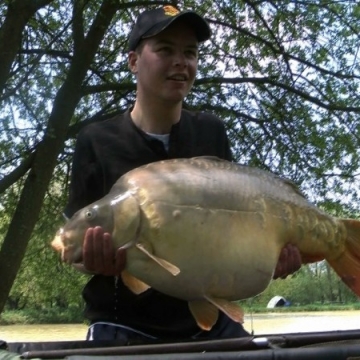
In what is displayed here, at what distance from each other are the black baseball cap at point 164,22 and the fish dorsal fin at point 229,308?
1.91 feet

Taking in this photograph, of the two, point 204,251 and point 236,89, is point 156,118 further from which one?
point 236,89

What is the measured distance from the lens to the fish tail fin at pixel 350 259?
1.61m

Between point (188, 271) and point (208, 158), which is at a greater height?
point (208, 158)

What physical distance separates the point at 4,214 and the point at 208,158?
5051 mm

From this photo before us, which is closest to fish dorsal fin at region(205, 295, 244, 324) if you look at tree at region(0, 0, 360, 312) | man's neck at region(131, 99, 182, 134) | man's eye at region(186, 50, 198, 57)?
man's neck at region(131, 99, 182, 134)

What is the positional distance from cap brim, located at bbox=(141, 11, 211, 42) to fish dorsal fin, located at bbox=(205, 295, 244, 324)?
1.91 ft

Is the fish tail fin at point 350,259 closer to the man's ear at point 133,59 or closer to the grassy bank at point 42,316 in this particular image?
the man's ear at point 133,59

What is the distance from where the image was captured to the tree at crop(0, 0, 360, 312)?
5.91m

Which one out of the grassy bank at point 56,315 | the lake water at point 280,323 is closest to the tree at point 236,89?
the lake water at point 280,323

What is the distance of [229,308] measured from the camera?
146cm

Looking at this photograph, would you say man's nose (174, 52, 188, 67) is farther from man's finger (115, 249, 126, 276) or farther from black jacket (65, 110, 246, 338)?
man's finger (115, 249, 126, 276)

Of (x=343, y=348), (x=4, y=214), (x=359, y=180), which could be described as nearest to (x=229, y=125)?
(x=359, y=180)

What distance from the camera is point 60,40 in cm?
621

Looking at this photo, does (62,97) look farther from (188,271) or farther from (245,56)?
(188,271)
